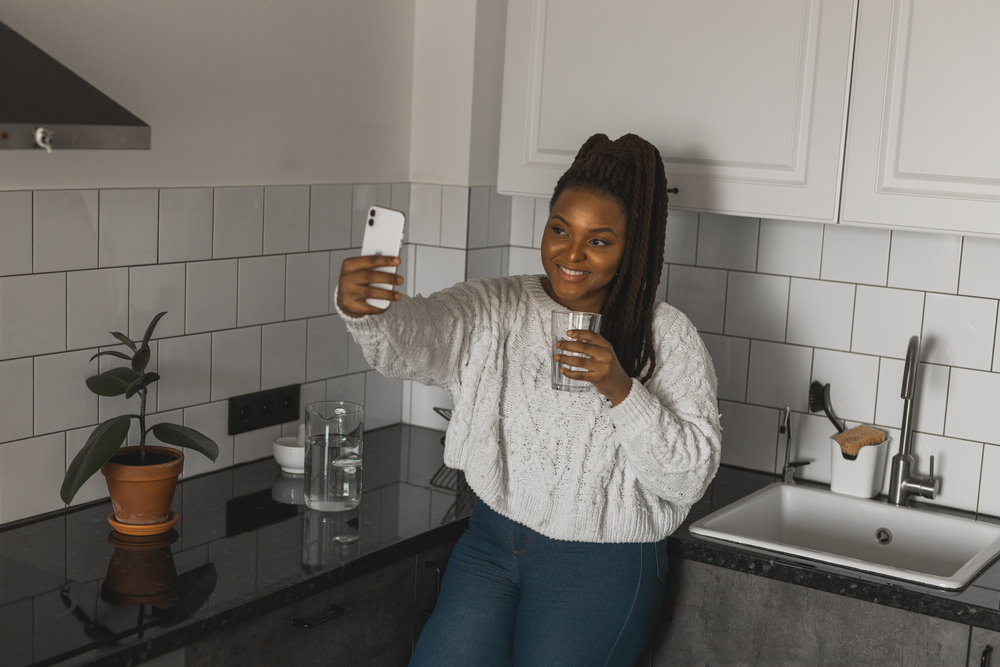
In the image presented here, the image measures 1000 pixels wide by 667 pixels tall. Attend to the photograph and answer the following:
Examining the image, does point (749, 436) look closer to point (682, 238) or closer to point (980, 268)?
point (682, 238)

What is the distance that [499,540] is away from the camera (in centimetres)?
187

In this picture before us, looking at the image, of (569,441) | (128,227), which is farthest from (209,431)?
(569,441)

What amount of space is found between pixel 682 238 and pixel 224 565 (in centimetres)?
130

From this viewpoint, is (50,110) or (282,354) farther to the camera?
(282,354)

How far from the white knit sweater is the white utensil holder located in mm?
570

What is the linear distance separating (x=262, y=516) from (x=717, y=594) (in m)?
0.85

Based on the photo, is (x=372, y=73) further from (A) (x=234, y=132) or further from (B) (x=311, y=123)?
(A) (x=234, y=132)

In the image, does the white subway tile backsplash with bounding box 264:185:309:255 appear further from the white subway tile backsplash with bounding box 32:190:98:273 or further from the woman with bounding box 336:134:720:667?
the woman with bounding box 336:134:720:667

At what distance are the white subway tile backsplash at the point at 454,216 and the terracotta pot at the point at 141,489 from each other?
951mm

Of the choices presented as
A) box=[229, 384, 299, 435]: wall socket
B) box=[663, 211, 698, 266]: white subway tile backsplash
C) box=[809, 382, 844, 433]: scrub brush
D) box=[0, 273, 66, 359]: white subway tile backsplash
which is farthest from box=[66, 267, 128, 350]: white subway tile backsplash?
box=[809, 382, 844, 433]: scrub brush

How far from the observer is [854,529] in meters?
2.21

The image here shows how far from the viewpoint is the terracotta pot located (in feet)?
5.82

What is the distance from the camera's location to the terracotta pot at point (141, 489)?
1.77 metres

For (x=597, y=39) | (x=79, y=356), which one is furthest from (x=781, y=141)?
(x=79, y=356)
